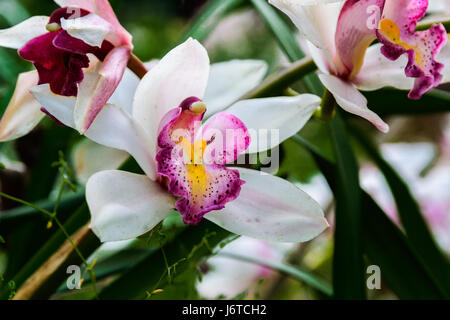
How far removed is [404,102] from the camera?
1.84 ft

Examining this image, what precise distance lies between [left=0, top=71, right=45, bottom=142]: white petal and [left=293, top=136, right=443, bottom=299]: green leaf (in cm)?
20

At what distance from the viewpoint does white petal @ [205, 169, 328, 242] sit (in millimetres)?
332

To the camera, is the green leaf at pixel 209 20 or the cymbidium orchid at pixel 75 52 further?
the green leaf at pixel 209 20

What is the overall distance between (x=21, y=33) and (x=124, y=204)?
128mm

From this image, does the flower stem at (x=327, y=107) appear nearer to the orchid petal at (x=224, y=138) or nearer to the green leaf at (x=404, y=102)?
the orchid petal at (x=224, y=138)

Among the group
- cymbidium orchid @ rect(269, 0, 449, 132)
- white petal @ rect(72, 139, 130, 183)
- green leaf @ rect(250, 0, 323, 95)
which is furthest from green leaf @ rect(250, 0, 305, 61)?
white petal @ rect(72, 139, 130, 183)

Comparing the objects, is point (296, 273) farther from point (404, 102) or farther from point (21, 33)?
point (21, 33)

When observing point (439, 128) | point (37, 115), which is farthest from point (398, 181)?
point (439, 128)

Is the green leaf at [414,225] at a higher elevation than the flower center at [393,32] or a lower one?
lower

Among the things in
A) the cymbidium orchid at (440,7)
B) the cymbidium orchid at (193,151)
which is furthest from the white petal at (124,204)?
the cymbidium orchid at (440,7)

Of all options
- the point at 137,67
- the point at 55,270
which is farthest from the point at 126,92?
the point at 55,270

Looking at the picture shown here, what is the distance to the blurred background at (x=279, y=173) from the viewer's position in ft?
1.87

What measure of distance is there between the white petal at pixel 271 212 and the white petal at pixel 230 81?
0.06 metres

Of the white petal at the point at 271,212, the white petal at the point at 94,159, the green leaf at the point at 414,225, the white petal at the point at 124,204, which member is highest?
the white petal at the point at 124,204
